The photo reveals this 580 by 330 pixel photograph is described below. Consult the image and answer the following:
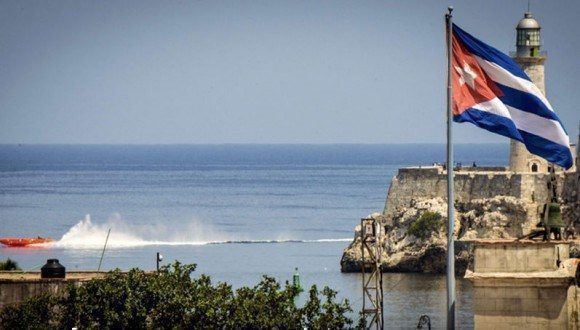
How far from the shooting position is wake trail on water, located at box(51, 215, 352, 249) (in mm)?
152500

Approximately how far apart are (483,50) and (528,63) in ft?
274

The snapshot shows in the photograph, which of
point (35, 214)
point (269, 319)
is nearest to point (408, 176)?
point (269, 319)

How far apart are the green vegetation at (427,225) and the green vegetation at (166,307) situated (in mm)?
54187

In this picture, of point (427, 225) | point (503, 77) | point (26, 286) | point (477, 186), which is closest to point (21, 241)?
point (427, 225)

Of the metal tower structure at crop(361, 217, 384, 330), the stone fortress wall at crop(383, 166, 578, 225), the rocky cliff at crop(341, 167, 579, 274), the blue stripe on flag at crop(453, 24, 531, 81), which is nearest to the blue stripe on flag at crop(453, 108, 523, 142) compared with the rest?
the blue stripe on flag at crop(453, 24, 531, 81)

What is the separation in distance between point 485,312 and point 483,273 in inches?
30.3

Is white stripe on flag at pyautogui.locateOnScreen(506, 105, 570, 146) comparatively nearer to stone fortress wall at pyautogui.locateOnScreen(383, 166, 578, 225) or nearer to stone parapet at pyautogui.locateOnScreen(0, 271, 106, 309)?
stone parapet at pyautogui.locateOnScreen(0, 271, 106, 309)

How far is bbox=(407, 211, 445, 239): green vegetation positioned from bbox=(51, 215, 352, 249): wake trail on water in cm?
3068

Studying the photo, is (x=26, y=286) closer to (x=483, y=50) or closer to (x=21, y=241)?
(x=483, y=50)

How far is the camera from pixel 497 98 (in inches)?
1462

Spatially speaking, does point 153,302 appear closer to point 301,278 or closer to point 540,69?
point 301,278

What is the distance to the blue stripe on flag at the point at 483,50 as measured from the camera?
3675cm

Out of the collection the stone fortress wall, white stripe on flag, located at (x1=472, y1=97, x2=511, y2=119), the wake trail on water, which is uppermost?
white stripe on flag, located at (x1=472, y1=97, x2=511, y2=119)

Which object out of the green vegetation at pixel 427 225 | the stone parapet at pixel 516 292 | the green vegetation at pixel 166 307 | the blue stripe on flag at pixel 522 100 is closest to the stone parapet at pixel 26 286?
the green vegetation at pixel 166 307
